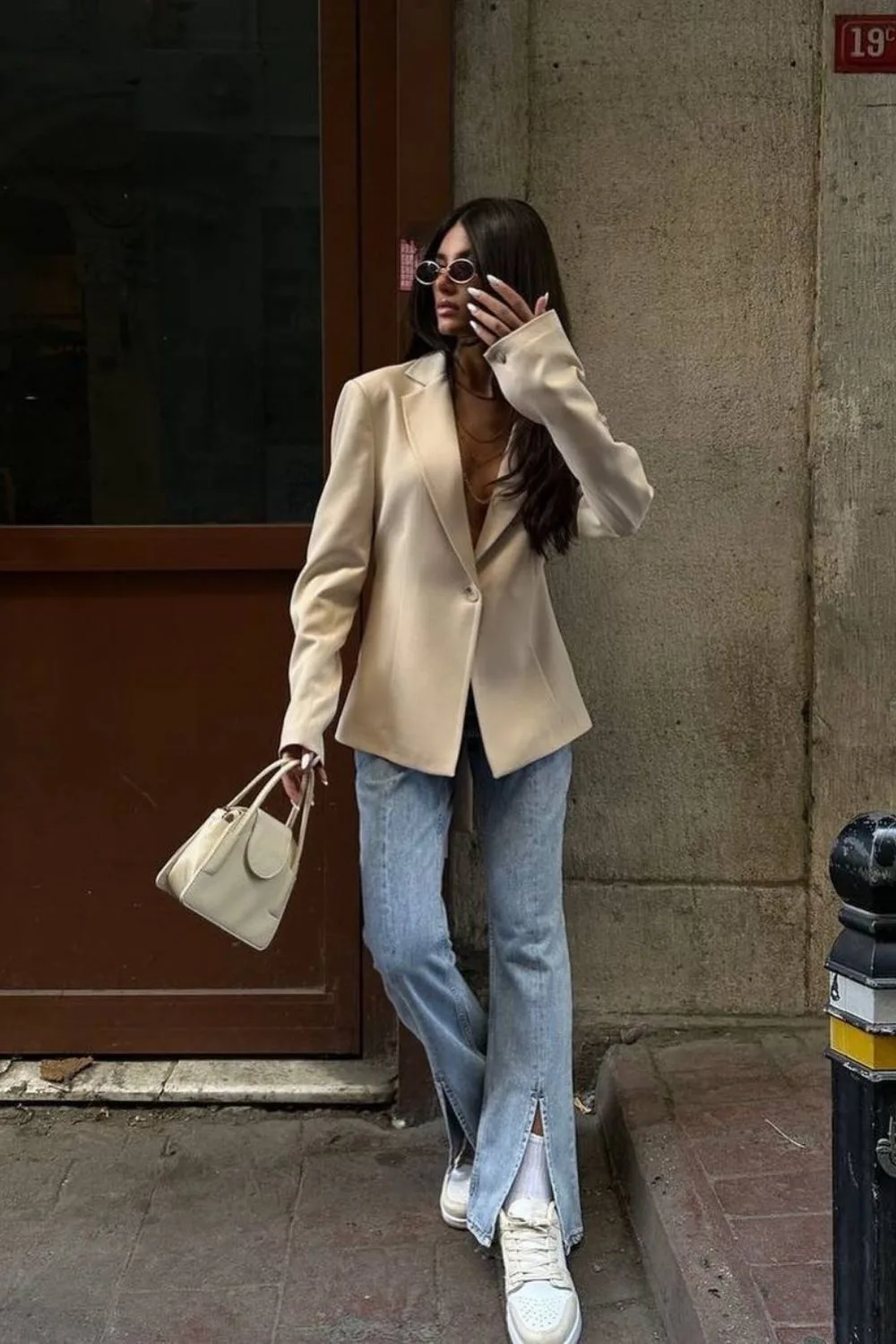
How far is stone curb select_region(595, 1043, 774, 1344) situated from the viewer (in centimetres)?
233

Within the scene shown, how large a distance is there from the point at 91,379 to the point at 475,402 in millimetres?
1217

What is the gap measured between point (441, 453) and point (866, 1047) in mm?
1331

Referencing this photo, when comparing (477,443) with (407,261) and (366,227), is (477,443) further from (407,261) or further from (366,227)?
(366,227)

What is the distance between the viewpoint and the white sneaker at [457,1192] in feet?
9.34

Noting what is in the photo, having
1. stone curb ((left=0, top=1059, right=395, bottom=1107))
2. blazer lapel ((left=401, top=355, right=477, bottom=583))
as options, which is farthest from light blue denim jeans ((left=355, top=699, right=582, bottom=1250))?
stone curb ((left=0, top=1059, right=395, bottom=1107))

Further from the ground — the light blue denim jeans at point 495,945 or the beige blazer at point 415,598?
the beige blazer at point 415,598

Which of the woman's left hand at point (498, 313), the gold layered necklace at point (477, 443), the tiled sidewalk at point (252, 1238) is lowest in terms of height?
the tiled sidewalk at point (252, 1238)

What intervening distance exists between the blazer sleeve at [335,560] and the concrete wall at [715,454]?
0.84m

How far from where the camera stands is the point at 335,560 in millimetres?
2547

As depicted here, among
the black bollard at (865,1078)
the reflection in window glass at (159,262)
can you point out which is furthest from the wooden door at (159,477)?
the black bollard at (865,1078)

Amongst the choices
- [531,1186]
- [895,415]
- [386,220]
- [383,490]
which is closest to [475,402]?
[383,490]

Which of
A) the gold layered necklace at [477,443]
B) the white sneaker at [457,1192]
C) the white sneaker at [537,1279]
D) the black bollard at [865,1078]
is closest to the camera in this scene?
the black bollard at [865,1078]

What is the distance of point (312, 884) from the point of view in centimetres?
342

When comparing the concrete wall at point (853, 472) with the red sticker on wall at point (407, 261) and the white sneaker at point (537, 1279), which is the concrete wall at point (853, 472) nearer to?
the red sticker on wall at point (407, 261)
